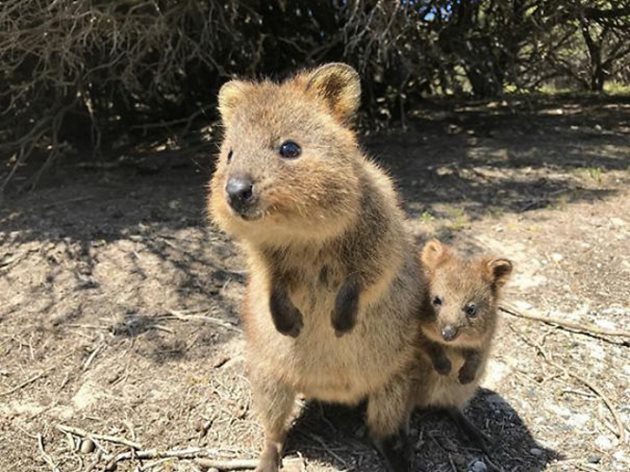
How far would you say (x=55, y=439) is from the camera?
3715 millimetres

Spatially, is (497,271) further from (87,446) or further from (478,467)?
(87,446)

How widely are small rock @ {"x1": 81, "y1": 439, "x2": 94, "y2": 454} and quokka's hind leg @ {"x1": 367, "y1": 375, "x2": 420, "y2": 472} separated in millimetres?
1491

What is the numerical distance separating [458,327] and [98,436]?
6.58ft

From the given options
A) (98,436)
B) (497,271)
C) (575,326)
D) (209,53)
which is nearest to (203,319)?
(98,436)

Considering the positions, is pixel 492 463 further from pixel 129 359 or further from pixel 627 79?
pixel 627 79

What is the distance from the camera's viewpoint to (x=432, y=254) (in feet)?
13.0

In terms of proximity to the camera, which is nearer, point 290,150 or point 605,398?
point 290,150

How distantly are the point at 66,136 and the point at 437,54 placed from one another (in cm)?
453

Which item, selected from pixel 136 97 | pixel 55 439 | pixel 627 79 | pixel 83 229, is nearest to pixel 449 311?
pixel 55 439

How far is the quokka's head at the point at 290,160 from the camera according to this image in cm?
278

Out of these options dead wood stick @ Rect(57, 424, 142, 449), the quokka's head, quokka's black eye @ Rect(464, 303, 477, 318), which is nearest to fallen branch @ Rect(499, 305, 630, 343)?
quokka's black eye @ Rect(464, 303, 477, 318)

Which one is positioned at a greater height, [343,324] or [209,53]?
[209,53]

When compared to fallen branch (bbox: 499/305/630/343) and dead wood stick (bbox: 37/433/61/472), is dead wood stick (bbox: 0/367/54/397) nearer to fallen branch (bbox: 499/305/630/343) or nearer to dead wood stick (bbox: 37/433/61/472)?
dead wood stick (bbox: 37/433/61/472)

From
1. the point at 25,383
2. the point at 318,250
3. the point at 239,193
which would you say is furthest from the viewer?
the point at 25,383
